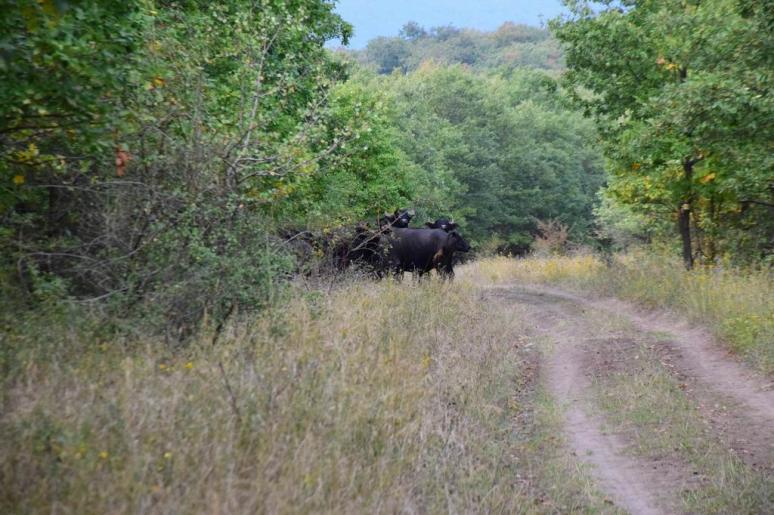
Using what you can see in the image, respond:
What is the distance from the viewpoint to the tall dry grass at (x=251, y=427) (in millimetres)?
4215

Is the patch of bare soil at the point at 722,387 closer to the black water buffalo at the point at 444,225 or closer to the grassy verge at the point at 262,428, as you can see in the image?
the grassy verge at the point at 262,428

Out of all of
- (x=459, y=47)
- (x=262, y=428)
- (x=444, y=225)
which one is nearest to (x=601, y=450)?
(x=262, y=428)

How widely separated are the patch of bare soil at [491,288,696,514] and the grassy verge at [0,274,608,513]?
37 centimetres

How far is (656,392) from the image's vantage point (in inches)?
392

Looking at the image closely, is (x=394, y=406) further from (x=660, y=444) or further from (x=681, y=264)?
(x=681, y=264)

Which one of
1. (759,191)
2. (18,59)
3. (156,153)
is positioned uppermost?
(18,59)

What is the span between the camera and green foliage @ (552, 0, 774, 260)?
13.6m

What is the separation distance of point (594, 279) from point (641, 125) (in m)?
5.24

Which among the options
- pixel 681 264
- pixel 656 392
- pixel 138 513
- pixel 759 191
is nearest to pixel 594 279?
pixel 681 264

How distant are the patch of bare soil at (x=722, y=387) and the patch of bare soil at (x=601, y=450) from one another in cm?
91

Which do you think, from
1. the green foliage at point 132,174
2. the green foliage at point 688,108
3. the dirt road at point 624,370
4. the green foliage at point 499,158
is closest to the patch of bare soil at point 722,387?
the dirt road at point 624,370

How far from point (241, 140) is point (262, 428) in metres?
5.08

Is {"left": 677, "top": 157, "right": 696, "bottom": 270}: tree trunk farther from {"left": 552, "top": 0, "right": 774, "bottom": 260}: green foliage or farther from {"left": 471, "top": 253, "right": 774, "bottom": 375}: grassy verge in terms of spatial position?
{"left": 471, "top": 253, "right": 774, "bottom": 375}: grassy verge

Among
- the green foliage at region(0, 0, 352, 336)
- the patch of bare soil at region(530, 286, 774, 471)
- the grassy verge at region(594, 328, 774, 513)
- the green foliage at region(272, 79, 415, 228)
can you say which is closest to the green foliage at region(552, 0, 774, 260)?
the patch of bare soil at region(530, 286, 774, 471)
